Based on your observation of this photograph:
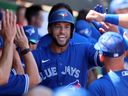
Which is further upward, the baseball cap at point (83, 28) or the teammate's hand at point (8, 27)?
the teammate's hand at point (8, 27)

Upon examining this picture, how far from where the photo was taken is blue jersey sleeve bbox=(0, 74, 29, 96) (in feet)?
13.2

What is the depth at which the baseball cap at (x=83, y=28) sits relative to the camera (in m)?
6.50

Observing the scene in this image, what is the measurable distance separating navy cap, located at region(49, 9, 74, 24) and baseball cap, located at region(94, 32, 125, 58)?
1.03m

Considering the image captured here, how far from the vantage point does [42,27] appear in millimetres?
8539

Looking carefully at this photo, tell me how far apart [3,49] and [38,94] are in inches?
61.3

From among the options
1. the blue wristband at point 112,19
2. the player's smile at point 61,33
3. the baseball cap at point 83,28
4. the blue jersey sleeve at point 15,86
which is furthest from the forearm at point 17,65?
the baseball cap at point 83,28

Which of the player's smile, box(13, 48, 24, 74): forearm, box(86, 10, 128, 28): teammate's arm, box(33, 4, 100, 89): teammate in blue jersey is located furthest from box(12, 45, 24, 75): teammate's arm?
box(86, 10, 128, 28): teammate's arm

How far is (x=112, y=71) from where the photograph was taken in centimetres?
384

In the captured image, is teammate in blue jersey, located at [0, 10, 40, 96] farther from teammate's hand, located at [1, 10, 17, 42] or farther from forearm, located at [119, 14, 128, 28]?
forearm, located at [119, 14, 128, 28]

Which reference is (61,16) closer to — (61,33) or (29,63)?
(61,33)

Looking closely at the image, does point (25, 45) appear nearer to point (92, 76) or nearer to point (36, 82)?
point (36, 82)

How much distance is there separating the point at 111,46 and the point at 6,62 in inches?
34.0

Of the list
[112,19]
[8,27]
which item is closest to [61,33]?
[112,19]

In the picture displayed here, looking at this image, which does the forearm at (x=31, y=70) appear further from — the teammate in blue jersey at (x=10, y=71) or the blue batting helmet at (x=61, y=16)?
the blue batting helmet at (x=61, y=16)
